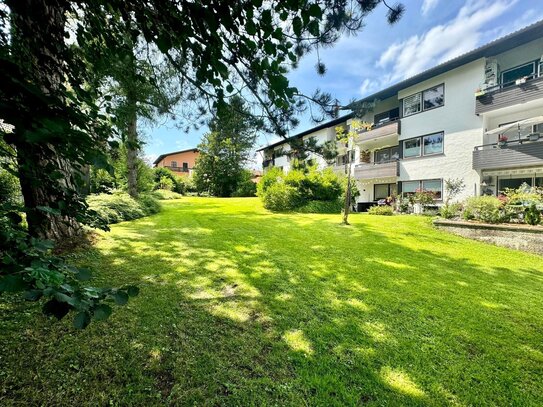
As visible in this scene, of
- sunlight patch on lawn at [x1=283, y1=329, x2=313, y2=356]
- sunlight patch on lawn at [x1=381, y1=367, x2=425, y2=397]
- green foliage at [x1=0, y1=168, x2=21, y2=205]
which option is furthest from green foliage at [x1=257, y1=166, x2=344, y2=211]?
sunlight patch on lawn at [x1=381, y1=367, x2=425, y2=397]

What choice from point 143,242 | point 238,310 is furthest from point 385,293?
point 143,242

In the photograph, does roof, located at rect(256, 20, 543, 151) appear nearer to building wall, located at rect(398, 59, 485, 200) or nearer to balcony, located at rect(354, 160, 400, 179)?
building wall, located at rect(398, 59, 485, 200)

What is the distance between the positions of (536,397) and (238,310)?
3131 mm

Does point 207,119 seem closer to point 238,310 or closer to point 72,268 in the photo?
point 238,310

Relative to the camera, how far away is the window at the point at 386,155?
62.5 feet

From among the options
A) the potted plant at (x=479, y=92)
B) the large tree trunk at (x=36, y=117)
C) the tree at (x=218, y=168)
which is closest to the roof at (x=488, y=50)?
the potted plant at (x=479, y=92)

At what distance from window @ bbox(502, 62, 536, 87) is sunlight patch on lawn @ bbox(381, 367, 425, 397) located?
1577 cm

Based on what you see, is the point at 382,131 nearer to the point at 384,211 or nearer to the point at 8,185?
the point at 384,211

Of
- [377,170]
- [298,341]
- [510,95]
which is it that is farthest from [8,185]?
[510,95]

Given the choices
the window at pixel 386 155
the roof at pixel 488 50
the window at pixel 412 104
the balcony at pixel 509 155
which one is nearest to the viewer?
the roof at pixel 488 50

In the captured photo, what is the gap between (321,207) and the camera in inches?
635

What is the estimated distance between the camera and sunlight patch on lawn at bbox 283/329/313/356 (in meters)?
2.84

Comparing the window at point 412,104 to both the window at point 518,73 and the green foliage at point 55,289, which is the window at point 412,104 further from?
the green foliage at point 55,289

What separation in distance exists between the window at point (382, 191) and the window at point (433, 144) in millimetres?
4159
